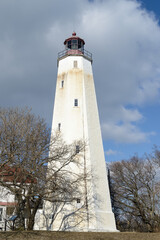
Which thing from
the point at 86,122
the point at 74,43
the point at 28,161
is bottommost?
the point at 28,161

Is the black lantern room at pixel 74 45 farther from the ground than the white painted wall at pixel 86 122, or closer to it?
farther from the ground

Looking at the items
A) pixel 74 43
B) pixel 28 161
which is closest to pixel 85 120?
pixel 28 161

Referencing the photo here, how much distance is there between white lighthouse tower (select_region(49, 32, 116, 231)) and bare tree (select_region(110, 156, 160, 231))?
1073cm

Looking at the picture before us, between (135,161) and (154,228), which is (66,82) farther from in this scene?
(154,228)

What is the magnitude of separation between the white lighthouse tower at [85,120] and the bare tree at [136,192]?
10729 mm

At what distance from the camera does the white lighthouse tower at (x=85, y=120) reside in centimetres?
2113

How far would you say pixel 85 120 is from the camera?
24.3m

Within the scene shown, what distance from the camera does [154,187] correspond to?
101 feet

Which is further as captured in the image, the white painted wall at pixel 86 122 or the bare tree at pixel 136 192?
the bare tree at pixel 136 192

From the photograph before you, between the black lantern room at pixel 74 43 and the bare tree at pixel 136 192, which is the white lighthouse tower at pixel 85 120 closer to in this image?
the black lantern room at pixel 74 43

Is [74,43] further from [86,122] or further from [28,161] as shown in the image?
[28,161]

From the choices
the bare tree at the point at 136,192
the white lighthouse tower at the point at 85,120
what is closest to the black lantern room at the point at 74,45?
the white lighthouse tower at the point at 85,120

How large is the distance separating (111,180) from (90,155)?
49.8 ft

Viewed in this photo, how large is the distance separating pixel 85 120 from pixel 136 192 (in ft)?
48.7
